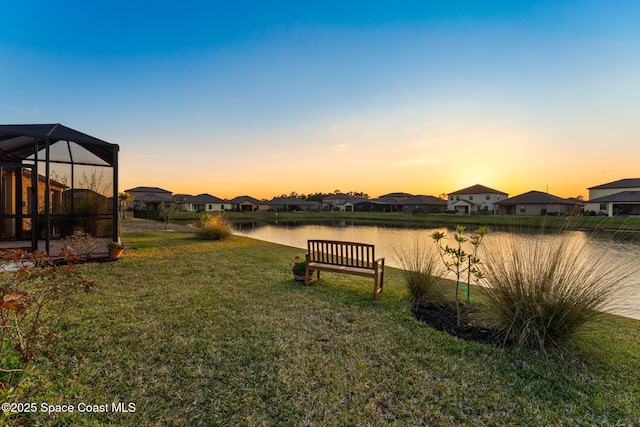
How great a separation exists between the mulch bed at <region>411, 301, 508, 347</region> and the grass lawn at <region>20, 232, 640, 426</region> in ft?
0.67

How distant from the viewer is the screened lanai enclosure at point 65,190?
770 cm

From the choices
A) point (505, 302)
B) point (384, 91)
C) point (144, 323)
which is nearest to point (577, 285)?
point (505, 302)

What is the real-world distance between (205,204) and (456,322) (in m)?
61.1

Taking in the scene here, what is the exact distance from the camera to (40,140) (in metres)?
7.19

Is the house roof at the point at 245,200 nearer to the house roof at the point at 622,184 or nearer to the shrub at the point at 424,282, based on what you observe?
the shrub at the point at 424,282

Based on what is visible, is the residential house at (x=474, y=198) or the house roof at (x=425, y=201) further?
the house roof at (x=425, y=201)

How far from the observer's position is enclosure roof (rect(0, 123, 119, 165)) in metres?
6.34

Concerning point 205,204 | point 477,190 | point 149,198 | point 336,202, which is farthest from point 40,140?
point 336,202

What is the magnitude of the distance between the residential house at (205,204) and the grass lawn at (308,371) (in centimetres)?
5682

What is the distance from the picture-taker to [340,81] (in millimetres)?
12914

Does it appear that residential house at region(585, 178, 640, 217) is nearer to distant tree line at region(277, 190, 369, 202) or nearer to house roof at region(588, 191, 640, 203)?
house roof at region(588, 191, 640, 203)

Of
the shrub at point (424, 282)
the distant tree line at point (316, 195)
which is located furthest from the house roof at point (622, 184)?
the shrub at point (424, 282)

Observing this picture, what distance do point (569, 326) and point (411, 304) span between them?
202 cm

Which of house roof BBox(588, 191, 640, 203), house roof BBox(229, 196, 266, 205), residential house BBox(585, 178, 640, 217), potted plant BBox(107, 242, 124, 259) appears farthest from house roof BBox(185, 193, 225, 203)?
house roof BBox(588, 191, 640, 203)
